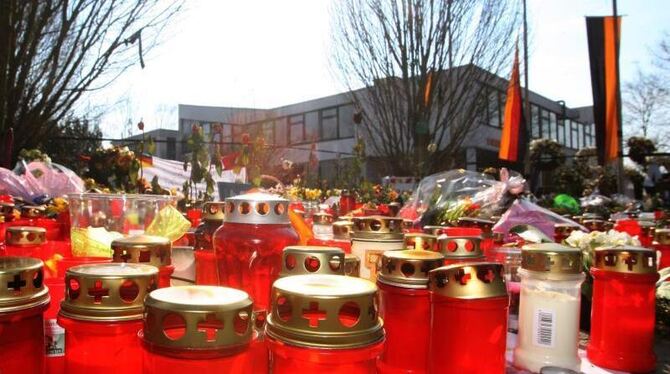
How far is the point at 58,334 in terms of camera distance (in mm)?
744

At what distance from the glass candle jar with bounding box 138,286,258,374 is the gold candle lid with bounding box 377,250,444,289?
1.07 feet

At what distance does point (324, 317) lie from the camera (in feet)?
1.74

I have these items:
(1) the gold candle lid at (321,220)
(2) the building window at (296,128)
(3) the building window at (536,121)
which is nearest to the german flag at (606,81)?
(1) the gold candle lid at (321,220)

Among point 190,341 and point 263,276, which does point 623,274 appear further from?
point 190,341

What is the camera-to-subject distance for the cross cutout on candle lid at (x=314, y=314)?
529mm

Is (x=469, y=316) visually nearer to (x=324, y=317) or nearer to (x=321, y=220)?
(x=324, y=317)

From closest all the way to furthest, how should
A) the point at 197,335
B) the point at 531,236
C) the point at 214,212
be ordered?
1. the point at 197,335
2. the point at 214,212
3. the point at 531,236

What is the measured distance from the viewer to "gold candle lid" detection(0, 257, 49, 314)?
0.54 m

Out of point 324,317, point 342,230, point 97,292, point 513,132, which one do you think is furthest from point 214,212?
point 513,132

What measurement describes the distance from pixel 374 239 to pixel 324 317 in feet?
1.78

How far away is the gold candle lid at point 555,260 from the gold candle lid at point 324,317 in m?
0.53

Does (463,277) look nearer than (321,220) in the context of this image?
Yes

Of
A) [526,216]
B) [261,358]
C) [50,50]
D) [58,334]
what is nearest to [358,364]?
[261,358]

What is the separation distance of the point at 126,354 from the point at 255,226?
1.03 feet
